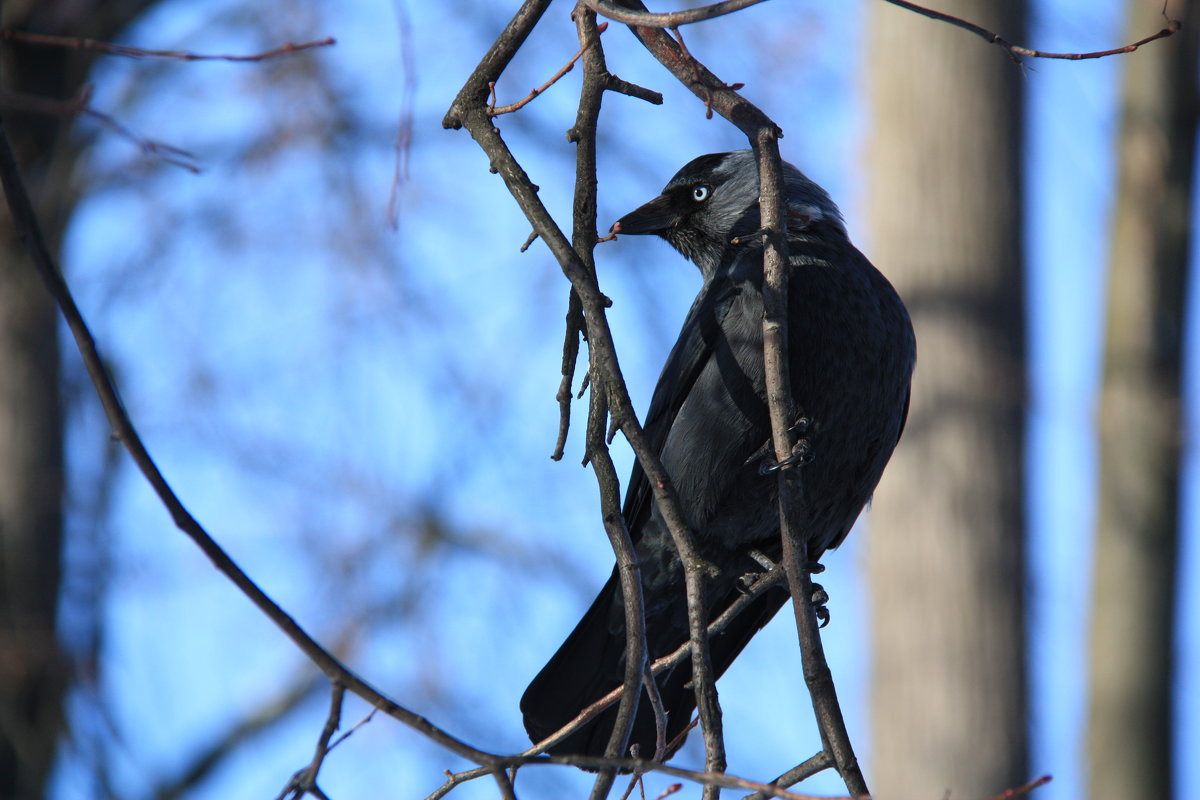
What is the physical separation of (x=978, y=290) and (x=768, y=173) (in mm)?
5001

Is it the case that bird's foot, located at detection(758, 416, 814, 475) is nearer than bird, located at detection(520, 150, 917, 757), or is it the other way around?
bird's foot, located at detection(758, 416, 814, 475)

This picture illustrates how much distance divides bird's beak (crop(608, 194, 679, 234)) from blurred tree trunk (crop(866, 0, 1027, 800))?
3198 millimetres

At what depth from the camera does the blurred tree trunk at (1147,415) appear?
6793 millimetres

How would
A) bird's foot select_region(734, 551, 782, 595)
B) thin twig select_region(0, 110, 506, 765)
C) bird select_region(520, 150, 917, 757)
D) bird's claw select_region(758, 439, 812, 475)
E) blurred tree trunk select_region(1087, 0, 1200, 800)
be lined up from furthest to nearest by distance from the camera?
1. blurred tree trunk select_region(1087, 0, 1200, 800)
2. bird's foot select_region(734, 551, 782, 595)
3. bird select_region(520, 150, 917, 757)
4. bird's claw select_region(758, 439, 812, 475)
5. thin twig select_region(0, 110, 506, 765)

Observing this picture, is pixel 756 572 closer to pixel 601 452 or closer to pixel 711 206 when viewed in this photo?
pixel 711 206

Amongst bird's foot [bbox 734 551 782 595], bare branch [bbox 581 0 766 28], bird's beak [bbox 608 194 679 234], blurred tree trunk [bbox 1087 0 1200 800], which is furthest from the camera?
blurred tree trunk [bbox 1087 0 1200 800]

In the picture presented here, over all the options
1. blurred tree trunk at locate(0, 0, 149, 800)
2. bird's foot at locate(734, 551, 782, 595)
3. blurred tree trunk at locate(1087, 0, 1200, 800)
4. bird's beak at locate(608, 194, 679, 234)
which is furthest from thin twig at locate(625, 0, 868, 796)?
blurred tree trunk at locate(1087, 0, 1200, 800)

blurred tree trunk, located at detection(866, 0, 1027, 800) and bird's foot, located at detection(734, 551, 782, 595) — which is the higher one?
blurred tree trunk, located at detection(866, 0, 1027, 800)

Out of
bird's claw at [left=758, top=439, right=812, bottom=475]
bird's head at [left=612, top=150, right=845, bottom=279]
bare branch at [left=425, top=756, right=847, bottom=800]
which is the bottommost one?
bare branch at [left=425, top=756, right=847, bottom=800]

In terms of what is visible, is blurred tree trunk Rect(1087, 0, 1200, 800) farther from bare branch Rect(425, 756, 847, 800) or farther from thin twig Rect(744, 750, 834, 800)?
bare branch Rect(425, 756, 847, 800)

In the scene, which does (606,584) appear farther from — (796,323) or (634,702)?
(634,702)

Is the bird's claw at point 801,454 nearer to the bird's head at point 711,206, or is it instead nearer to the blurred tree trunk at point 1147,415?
the bird's head at point 711,206

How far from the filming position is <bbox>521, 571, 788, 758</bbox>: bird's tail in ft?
11.7

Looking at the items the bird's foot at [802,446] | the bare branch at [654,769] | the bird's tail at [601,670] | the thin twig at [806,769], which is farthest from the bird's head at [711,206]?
the bare branch at [654,769]
